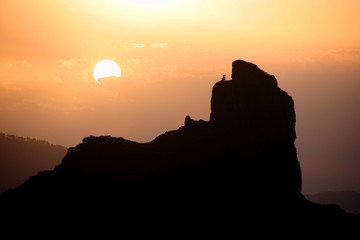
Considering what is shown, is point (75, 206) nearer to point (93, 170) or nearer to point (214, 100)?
point (93, 170)

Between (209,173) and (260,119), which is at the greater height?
(260,119)

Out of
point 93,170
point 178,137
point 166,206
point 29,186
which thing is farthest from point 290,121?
point 29,186

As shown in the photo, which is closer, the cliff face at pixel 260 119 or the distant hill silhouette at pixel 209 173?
the distant hill silhouette at pixel 209 173

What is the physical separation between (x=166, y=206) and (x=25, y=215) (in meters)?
24.7

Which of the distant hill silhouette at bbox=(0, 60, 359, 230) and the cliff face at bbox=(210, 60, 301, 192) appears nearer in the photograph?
the distant hill silhouette at bbox=(0, 60, 359, 230)

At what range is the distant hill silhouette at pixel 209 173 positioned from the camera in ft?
314

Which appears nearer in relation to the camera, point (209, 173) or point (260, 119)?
point (209, 173)

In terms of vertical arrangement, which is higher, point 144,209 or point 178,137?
point 178,137

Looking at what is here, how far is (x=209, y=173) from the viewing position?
9938 centimetres

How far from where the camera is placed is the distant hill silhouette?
95750 mm

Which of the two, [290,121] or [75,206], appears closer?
[75,206]

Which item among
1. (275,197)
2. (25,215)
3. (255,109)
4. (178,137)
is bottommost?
(25,215)

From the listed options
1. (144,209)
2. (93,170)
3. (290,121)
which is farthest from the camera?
(290,121)

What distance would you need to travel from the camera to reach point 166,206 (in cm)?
9494
